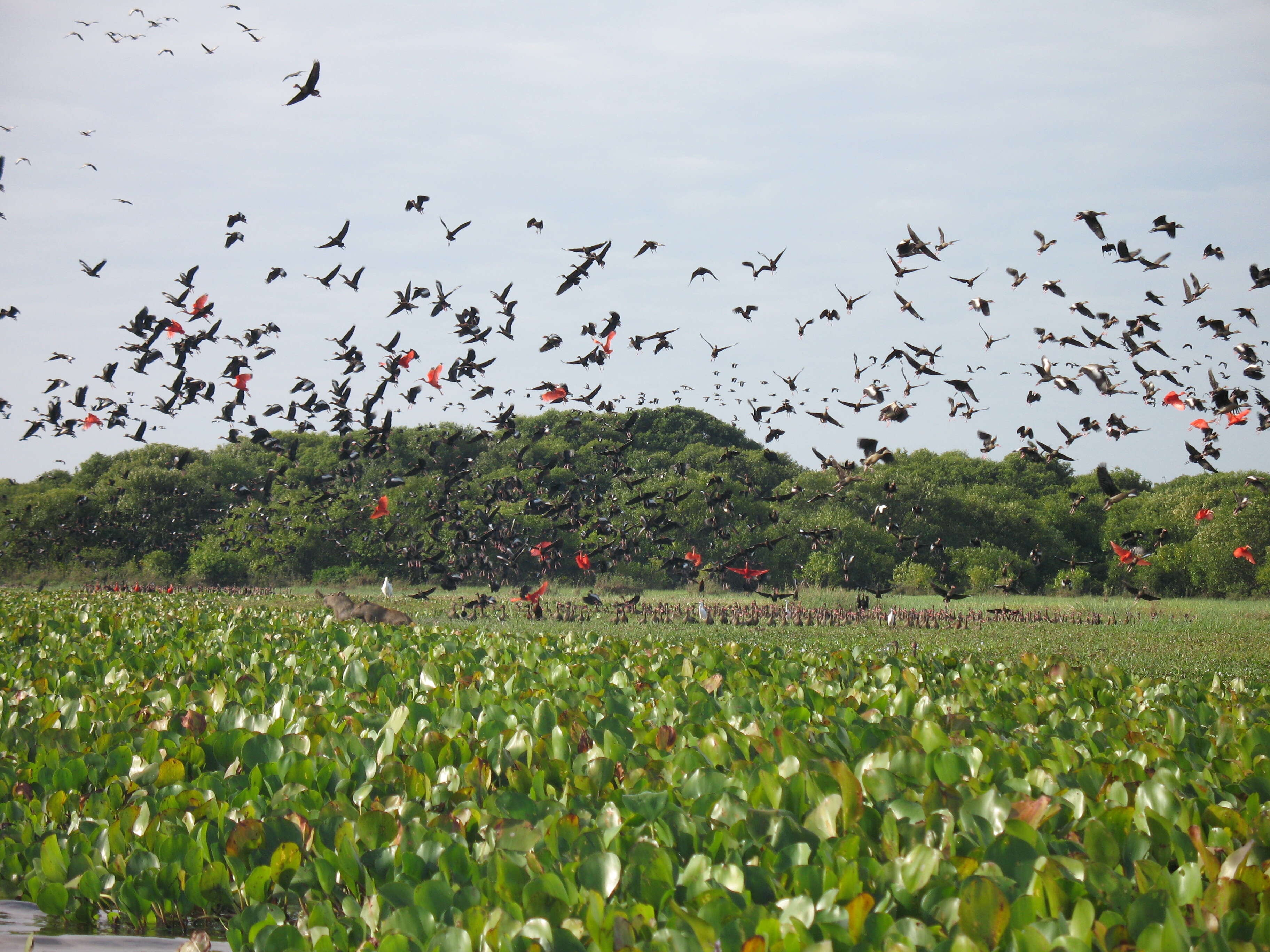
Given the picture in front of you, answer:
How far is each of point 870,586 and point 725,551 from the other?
564cm

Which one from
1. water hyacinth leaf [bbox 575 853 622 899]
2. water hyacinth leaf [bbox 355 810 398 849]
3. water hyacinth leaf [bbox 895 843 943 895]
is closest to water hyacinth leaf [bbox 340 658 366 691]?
water hyacinth leaf [bbox 355 810 398 849]

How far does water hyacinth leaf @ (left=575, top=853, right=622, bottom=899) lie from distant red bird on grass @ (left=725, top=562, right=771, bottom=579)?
1892 cm

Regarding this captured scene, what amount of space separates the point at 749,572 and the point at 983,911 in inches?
892

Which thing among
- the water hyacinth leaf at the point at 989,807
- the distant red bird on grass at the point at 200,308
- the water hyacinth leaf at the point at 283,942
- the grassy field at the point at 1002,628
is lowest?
the grassy field at the point at 1002,628

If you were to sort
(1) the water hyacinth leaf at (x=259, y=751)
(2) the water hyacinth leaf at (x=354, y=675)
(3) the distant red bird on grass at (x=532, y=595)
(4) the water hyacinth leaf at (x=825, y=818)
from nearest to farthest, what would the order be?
(4) the water hyacinth leaf at (x=825, y=818)
(1) the water hyacinth leaf at (x=259, y=751)
(2) the water hyacinth leaf at (x=354, y=675)
(3) the distant red bird on grass at (x=532, y=595)

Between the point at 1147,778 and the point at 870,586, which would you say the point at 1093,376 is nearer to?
the point at 1147,778

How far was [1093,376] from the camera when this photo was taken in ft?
38.1

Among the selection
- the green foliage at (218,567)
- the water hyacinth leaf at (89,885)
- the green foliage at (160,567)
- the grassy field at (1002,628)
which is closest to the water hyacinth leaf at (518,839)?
the water hyacinth leaf at (89,885)

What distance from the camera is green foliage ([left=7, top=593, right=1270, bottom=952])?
2.87m

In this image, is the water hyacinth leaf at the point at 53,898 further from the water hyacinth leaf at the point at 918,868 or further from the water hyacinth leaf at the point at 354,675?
the water hyacinth leaf at the point at 354,675

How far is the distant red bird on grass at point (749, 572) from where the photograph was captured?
2577cm

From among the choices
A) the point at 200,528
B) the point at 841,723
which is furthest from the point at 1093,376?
the point at 200,528

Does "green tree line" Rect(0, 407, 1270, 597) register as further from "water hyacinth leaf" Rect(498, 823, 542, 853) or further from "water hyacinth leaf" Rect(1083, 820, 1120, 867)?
"water hyacinth leaf" Rect(1083, 820, 1120, 867)

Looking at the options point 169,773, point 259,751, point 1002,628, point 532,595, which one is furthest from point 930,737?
point 1002,628
